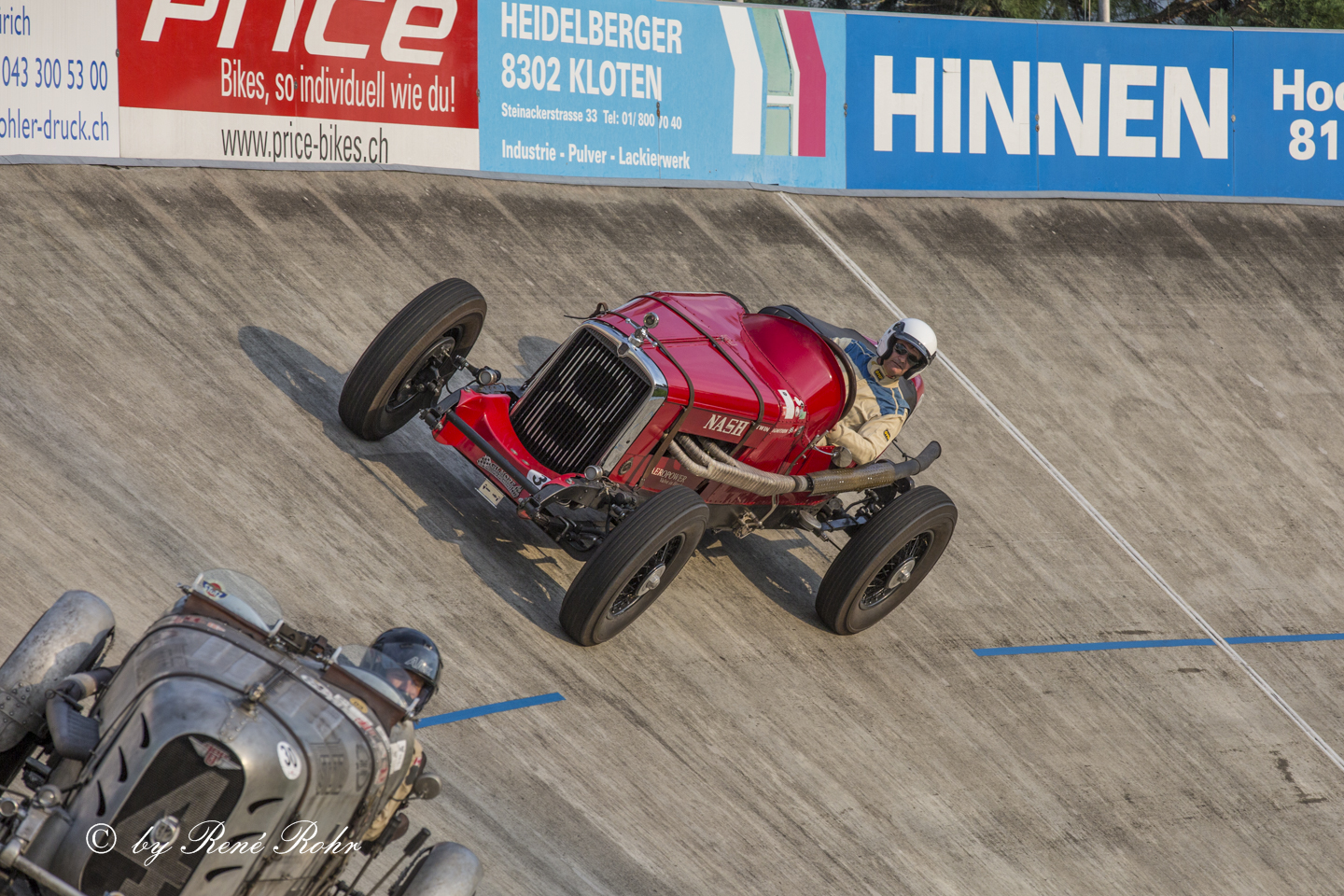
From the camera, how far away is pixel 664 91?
1492cm

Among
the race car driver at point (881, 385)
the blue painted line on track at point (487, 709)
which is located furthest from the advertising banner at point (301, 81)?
the blue painted line on track at point (487, 709)

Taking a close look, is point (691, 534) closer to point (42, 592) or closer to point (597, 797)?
point (597, 797)

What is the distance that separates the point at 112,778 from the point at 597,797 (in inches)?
140

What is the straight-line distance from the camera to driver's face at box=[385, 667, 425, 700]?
5090 mm

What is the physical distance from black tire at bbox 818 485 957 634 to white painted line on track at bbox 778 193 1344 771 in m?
2.95

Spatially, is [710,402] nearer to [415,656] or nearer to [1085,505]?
[415,656]

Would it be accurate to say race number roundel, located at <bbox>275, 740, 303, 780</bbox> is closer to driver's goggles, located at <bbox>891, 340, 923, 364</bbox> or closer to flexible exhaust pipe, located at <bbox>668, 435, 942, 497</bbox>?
flexible exhaust pipe, located at <bbox>668, 435, 942, 497</bbox>

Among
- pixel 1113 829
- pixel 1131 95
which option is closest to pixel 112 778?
pixel 1113 829

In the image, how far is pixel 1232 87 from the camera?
57.3 ft

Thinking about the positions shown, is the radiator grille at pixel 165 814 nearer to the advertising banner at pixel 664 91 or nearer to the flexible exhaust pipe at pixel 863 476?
the flexible exhaust pipe at pixel 863 476

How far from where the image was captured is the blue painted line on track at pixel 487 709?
7.52 meters

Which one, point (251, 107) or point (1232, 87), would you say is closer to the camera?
point (251, 107)

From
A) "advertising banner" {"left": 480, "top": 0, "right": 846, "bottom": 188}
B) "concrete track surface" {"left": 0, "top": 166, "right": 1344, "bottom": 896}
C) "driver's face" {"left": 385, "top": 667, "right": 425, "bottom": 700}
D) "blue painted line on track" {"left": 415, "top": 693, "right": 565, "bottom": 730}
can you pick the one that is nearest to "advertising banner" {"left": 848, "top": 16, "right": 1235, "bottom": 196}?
"advertising banner" {"left": 480, "top": 0, "right": 846, "bottom": 188}

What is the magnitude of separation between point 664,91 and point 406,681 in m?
10.9
